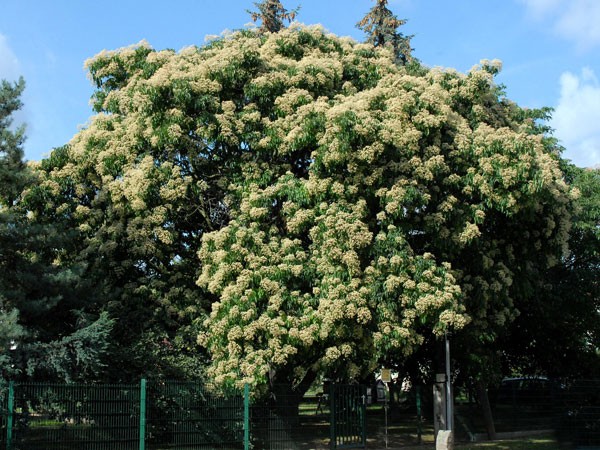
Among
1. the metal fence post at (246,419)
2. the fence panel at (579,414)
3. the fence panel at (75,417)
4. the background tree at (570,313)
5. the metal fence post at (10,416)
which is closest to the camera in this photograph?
the metal fence post at (10,416)

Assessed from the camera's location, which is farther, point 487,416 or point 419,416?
point 487,416

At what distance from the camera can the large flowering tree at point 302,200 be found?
784 inches

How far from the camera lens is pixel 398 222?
21.0m

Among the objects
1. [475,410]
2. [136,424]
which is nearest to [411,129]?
[136,424]

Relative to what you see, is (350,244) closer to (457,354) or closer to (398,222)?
(398,222)

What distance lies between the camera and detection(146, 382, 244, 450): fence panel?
61.3 feet

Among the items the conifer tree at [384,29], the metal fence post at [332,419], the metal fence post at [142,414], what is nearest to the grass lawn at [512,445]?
the metal fence post at [332,419]

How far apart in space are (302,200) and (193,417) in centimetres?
633

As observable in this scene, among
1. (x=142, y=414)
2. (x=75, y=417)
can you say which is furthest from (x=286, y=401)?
(x=75, y=417)

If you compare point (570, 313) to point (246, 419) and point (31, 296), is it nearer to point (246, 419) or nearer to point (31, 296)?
point (246, 419)

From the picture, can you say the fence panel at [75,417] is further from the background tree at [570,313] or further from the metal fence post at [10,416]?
the background tree at [570,313]

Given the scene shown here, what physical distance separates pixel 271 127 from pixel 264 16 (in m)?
25.5

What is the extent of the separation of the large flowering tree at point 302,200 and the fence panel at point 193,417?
0.76 metres

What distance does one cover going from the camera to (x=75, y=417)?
1691 centimetres
